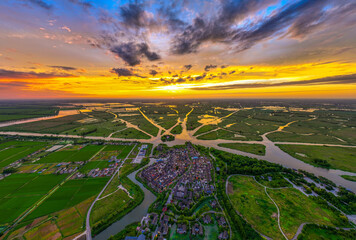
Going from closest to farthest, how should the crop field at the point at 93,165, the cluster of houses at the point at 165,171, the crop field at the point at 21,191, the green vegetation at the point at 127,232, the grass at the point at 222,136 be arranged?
the green vegetation at the point at 127,232 < the crop field at the point at 21,191 < the cluster of houses at the point at 165,171 < the crop field at the point at 93,165 < the grass at the point at 222,136

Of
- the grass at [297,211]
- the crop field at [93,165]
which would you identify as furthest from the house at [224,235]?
the crop field at [93,165]

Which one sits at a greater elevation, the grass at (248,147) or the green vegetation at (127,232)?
the green vegetation at (127,232)

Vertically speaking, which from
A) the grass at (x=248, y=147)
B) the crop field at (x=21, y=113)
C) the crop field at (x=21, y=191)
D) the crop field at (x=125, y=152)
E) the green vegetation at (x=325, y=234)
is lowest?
the grass at (x=248, y=147)

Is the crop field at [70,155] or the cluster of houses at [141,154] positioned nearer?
the crop field at [70,155]

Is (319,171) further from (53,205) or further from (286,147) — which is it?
(53,205)

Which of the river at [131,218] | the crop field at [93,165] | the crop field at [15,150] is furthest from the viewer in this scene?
the crop field at [15,150]

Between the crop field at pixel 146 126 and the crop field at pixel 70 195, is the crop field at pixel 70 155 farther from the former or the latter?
the crop field at pixel 146 126
